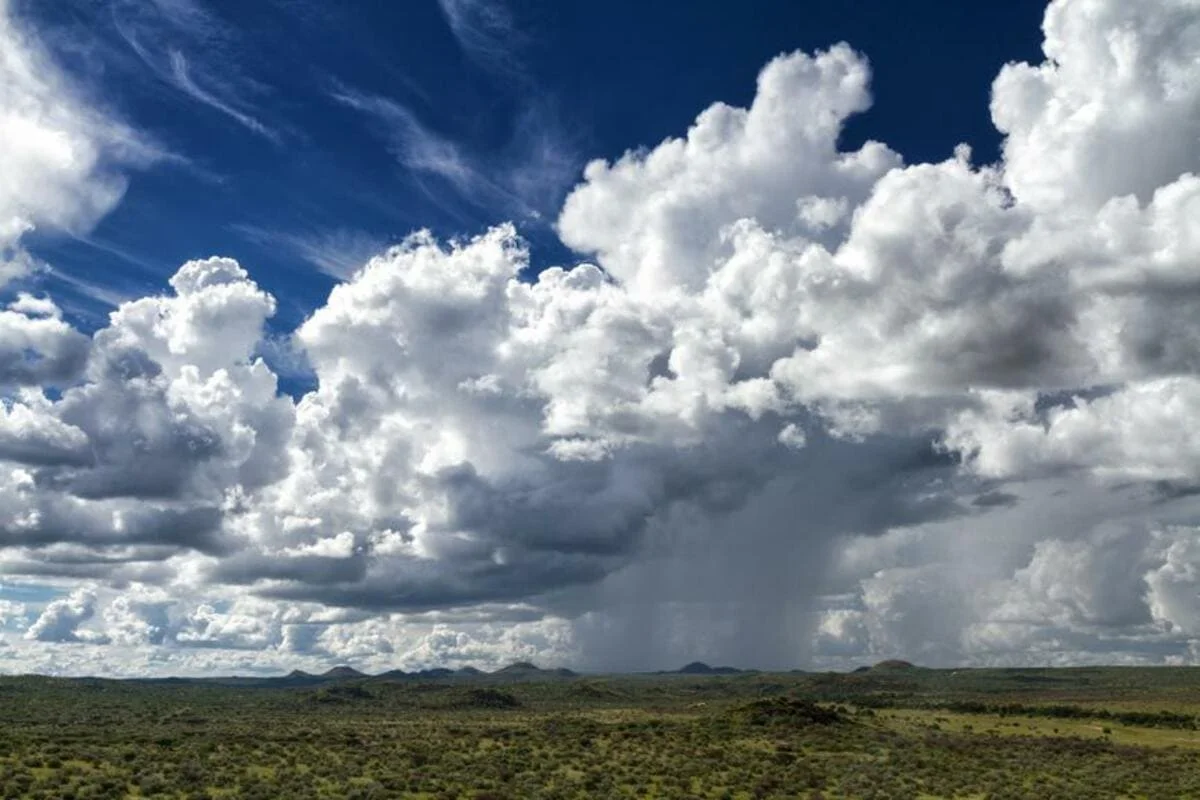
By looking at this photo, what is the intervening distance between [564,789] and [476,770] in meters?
9.66

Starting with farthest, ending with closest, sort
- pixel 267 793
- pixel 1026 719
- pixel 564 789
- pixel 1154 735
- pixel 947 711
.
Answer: pixel 947 711, pixel 1026 719, pixel 1154 735, pixel 564 789, pixel 267 793

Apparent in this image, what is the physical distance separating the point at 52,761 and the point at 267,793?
1817 cm

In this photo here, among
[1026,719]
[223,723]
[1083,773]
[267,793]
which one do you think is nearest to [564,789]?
[267,793]

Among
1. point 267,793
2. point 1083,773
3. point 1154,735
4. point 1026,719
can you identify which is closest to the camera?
point 267,793

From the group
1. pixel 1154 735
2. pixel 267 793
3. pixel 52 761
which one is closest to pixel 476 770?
pixel 267 793

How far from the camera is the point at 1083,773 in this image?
80.1 meters

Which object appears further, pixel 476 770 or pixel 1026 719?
pixel 1026 719

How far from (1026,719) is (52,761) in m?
122

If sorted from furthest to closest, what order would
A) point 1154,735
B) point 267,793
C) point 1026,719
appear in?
point 1026,719 → point 1154,735 → point 267,793

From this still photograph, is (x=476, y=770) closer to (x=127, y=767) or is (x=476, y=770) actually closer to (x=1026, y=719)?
(x=127, y=767)

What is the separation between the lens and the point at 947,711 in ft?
485

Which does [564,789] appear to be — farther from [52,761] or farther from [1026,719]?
[1026,719]

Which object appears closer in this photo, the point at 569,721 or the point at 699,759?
the point at 699,759

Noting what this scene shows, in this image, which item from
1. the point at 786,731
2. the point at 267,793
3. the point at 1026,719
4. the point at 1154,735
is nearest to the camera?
the point at 267,793
